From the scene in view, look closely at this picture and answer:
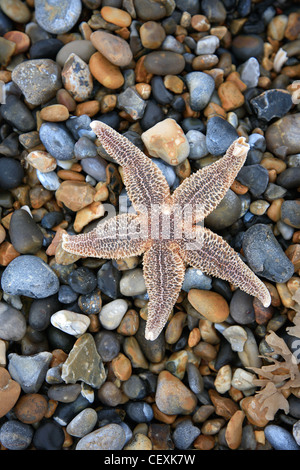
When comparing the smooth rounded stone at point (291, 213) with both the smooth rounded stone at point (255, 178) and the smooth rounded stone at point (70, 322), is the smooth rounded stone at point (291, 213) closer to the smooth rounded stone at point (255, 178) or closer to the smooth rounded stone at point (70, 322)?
the smooth rounded stone at point (255, 178)

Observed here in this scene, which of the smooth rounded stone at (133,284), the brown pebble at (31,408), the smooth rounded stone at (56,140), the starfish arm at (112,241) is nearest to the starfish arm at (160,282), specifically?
the starfish arm at (112,241)

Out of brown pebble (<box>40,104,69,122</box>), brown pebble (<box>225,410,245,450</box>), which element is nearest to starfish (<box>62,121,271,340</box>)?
brown pebble (<box>40,104,69,122</box>)

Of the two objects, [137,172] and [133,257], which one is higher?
[137,172]

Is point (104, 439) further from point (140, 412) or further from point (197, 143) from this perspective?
point (197, 143)

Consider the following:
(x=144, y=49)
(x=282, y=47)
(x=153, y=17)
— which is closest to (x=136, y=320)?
(x=144, y=49)

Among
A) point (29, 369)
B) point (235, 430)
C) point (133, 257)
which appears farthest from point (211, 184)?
point (29, 369)
